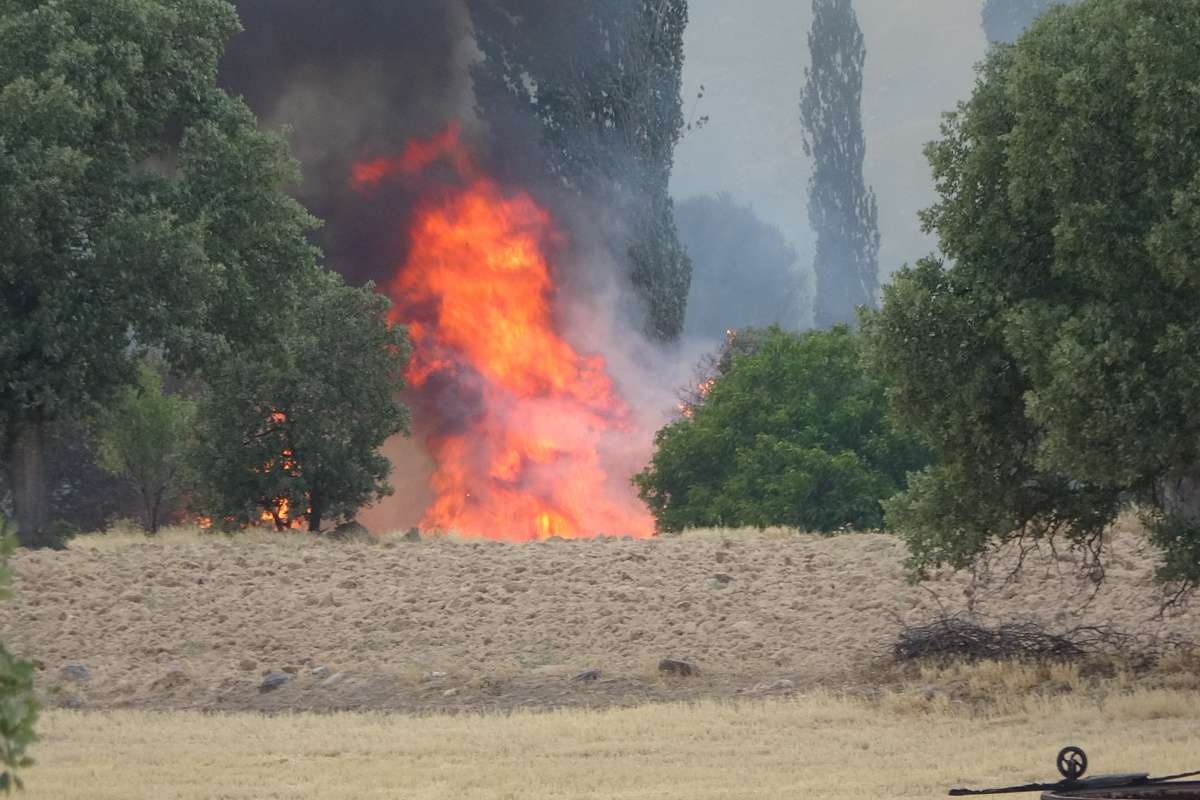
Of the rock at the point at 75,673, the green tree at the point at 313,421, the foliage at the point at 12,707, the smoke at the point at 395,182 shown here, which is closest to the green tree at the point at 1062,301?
the rock at the point at 75,673

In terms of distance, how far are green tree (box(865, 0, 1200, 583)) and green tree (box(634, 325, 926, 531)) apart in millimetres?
25971

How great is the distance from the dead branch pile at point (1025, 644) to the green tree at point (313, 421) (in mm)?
24069

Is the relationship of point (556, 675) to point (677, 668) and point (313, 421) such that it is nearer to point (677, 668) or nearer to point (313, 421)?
point (677, 668)

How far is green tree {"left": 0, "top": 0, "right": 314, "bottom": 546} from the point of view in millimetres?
31047

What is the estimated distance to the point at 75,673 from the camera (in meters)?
23.7

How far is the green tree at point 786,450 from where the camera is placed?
157 feet

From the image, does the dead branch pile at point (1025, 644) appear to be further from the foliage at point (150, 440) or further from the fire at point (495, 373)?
the foliage at point (150, 440)

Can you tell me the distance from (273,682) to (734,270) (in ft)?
497

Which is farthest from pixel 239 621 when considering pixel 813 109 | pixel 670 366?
pixel 813 109

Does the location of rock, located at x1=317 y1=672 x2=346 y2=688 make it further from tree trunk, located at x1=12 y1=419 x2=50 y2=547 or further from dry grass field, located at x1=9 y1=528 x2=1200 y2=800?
tree trunk, located at x1=12 y1=419 x2=50 y2=547

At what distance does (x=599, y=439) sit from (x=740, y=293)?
372ft

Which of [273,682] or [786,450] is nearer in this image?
[273,682]

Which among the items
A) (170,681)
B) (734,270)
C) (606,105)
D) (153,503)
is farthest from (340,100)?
(734,270)

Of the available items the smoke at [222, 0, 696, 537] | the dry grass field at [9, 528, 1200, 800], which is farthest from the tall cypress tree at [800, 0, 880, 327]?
the dry grass field at [9, 528, 1200, 800]
